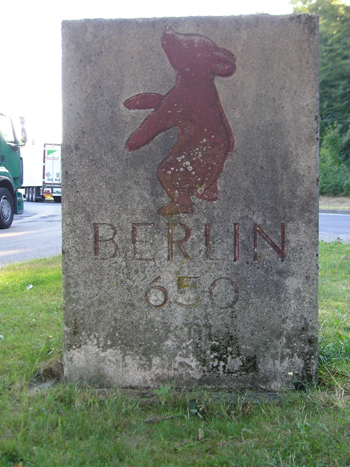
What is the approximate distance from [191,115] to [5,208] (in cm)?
969

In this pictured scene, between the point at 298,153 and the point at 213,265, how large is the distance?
751mm

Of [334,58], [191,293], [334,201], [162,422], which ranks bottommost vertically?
[162,422]

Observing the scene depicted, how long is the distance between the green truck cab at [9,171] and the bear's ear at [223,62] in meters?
9.39

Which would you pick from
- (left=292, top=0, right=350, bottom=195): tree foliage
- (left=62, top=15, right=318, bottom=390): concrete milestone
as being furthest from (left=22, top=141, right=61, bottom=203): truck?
(left=62, top=15, right=318, bottom=390): concrete milestone

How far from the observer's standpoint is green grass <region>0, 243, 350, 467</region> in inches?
73.0

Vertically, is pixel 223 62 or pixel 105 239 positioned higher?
pixel 223 62

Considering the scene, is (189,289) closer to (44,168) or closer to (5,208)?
(5,208)

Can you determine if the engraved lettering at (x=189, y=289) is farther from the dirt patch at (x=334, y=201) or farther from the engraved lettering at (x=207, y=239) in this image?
the dirt patch at (x=334, y=201)

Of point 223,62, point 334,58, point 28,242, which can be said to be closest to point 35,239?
point 28,242

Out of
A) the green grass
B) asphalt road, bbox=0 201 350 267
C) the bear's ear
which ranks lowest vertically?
the green grass

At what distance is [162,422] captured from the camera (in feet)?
7.08

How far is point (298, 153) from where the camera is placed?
245 cm

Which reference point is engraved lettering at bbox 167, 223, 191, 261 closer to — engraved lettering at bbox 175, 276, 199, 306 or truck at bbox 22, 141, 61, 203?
engraved lettering at bbox 175, 276, 199, 306

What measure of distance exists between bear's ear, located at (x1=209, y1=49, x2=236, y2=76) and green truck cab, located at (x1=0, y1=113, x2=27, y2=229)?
9.39 meters
